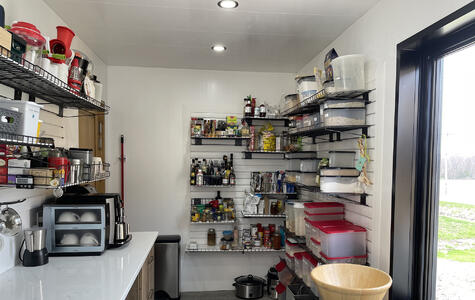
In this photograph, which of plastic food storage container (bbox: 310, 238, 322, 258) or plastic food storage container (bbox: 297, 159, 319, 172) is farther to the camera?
plastic food storage container (bbox: 297, 159, 319, 172)

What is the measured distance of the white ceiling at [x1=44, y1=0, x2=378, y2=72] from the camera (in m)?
2.15

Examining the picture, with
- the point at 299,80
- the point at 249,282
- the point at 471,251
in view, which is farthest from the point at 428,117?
the point at 249,282

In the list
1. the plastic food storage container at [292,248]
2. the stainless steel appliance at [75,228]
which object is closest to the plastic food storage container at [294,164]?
the plastic food storage container at [292,248]

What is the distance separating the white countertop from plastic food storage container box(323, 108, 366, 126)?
5.42ft

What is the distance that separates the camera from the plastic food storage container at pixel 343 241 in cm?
211

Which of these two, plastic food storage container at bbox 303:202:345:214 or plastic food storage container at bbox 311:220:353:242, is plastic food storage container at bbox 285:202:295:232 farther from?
plastic food storage container at bbox 311:220:353:242

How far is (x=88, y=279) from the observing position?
66.1 inches

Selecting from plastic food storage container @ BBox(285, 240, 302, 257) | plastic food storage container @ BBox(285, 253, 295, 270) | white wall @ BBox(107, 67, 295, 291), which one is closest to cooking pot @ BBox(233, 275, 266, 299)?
white wall @ BBox(107, 67, 295, 291)

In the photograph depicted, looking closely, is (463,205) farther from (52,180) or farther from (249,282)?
(249,282)

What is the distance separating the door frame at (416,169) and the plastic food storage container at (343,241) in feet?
0.91

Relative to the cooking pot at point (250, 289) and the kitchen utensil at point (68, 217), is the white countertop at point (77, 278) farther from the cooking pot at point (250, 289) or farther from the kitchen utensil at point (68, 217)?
the cooking pot at point (250, 289)

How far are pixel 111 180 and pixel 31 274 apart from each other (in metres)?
1.94

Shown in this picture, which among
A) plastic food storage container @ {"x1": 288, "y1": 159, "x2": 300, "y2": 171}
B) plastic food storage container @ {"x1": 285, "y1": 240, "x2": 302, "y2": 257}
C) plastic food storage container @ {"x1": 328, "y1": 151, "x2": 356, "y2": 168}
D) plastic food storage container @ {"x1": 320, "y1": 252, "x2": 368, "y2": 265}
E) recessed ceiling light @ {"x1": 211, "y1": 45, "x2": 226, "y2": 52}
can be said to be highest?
recessed ceiling light @ {"x1": 211, "y1": 45, "x2": 226, "y2": 52}

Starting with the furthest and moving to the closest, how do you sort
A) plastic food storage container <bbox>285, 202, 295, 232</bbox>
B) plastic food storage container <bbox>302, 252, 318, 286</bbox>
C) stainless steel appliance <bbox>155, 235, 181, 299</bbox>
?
stainless steel appliance <bbox>155, 235, 181, 299</bbox> → plastic food storage container <bbox>285, 202, 295, 232</bbox> → plastic food storage container <bbox>302, 252, 318, 286</bbox>
